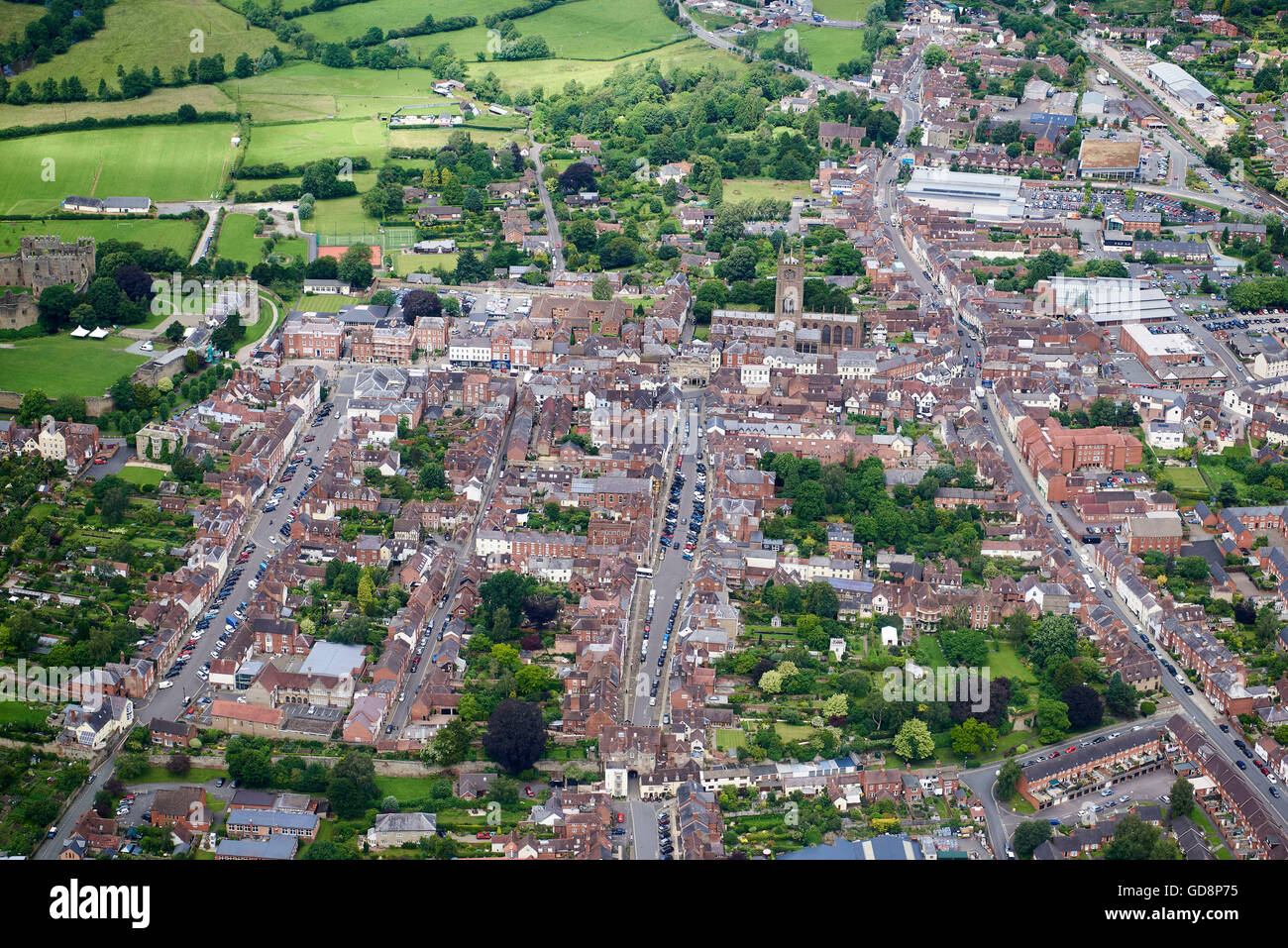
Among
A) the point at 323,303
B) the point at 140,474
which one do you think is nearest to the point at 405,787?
the point at 140,474

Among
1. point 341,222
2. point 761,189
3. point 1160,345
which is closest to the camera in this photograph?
point 1160,345

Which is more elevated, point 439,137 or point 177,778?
point 177,778

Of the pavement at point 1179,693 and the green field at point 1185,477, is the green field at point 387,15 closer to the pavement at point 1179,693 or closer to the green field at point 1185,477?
the pavement at point 1179,693

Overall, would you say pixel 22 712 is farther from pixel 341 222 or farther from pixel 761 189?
pixel 761 189

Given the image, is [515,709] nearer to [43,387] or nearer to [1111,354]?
[43,387]

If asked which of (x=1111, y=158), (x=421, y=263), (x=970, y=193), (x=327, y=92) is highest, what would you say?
(x=1111, y=158)

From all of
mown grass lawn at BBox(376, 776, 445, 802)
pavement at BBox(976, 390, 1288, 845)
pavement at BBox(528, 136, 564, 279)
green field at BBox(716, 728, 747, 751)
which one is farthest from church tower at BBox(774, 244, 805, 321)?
mown grass lawn at BBox(376, 776, 445, 802)

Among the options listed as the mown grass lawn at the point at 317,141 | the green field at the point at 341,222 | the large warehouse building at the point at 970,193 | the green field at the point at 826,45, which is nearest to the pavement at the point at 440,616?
the green field at the point at 341,222
